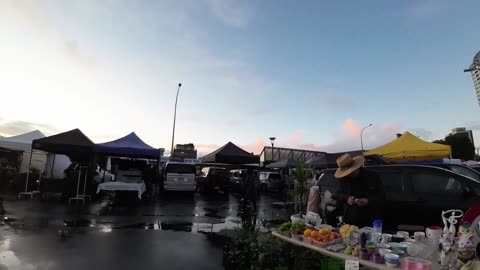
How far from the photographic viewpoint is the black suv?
612 cm

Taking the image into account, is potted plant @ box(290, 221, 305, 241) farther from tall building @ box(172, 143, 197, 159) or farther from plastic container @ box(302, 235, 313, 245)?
tall building @ box(172, 143, 197, 159)

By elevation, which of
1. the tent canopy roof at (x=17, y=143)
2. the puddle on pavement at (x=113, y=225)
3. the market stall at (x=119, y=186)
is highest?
the tent canopy roof at (x=17, y=143)

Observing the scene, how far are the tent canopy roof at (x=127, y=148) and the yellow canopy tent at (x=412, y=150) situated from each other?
1063 centimetres

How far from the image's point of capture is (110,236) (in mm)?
8539

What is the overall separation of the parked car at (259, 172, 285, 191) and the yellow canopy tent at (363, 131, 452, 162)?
1150cm

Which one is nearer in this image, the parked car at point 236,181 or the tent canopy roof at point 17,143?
the tent canopy roof at point 17,143

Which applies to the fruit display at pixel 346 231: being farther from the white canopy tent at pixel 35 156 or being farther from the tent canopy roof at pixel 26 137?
the tent canopy roof at pixel 26 137

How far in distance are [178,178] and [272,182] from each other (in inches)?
357

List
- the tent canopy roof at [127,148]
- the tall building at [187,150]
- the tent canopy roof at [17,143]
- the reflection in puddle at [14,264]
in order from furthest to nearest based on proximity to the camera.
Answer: the tall building at [187,150] < the tent canopy roof at [17,143] < the tent canopy roof at [127,148] < the reflection in puddle at [14,264]

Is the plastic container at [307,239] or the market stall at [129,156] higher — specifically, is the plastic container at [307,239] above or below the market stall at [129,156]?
below

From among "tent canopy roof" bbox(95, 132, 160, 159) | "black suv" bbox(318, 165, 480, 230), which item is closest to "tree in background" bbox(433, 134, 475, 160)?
"tent canopy roof" bbox(95, 132, 160, 159)

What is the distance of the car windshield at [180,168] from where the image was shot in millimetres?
19427

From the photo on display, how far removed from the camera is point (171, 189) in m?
19.2

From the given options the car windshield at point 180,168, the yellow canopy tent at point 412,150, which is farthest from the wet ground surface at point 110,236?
the yellow canopy tent at point 412,150
